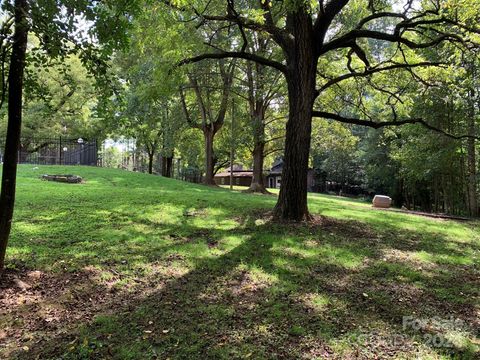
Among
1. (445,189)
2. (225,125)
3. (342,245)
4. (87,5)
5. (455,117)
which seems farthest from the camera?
(225,125)

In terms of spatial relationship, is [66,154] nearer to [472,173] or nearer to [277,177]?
[472,173]

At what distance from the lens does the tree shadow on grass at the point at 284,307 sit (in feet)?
9.91

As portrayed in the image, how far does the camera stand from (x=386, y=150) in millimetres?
26641

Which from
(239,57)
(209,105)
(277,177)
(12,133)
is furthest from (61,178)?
(277,177)

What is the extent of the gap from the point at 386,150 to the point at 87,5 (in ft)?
87.1

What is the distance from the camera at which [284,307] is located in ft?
12.5

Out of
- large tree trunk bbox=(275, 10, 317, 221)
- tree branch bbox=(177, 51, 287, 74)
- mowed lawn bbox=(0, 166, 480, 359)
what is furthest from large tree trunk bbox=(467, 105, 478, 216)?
tree branch bbox=(177, 51, 287, 74)

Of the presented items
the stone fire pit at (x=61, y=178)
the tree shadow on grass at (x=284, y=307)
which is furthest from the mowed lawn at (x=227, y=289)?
the stone fire pit at (x=61, y=178)

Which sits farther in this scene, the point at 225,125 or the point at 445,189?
the point at 225,125

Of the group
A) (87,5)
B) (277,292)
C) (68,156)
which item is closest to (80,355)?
(277,292)

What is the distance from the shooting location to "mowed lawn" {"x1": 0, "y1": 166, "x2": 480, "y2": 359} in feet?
10.1

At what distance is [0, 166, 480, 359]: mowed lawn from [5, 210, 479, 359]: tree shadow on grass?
2cm

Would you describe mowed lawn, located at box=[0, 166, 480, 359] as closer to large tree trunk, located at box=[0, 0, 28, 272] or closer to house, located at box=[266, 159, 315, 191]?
large tree trunk, located at box=[0, 0, 28, 272]

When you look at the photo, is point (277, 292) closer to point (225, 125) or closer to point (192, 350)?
point (192, 350)
